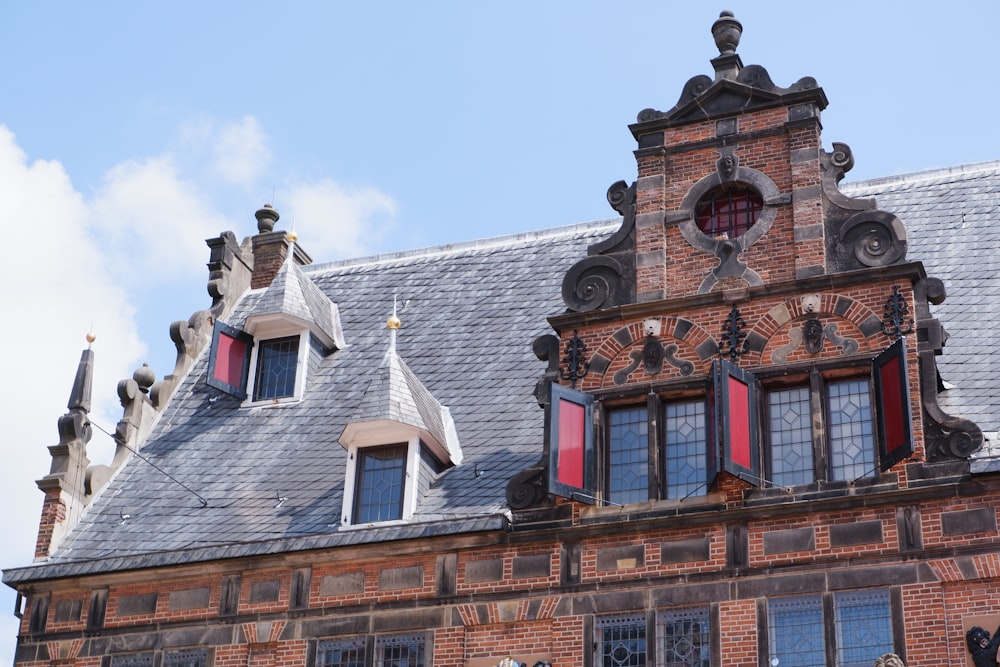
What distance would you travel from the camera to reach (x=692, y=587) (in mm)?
23531

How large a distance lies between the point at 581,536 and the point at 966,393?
569cm

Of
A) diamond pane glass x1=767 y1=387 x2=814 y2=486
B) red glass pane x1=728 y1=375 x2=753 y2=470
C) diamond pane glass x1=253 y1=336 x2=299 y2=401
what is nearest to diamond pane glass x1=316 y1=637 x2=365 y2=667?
red glass pane x1=728 y1=375 x2=753 y2=470

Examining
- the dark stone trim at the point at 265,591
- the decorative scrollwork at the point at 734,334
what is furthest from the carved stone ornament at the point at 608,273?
the dark stone trim at the point at 265,591

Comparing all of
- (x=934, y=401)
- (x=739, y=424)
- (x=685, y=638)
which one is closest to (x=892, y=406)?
(x=934, y=401)

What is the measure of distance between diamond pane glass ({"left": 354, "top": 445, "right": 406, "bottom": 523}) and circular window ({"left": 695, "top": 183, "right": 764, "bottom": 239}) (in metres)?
5.66

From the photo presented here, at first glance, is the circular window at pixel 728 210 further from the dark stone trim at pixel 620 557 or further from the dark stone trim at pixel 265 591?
the dark stone trim at pixel 265 591

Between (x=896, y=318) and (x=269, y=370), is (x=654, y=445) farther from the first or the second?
(x=269, y=370)

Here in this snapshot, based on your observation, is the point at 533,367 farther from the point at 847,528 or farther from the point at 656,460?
the point at 847,528

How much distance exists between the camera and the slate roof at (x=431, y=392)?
26.1m

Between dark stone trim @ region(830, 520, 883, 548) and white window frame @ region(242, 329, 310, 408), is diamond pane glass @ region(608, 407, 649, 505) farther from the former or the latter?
white window frame @ region(242, 329, 310, 408)

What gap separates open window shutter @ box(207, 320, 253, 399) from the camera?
3016 centimetres

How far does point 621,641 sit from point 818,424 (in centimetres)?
392

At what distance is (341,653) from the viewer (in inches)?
992

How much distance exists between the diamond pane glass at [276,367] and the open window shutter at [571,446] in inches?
276
